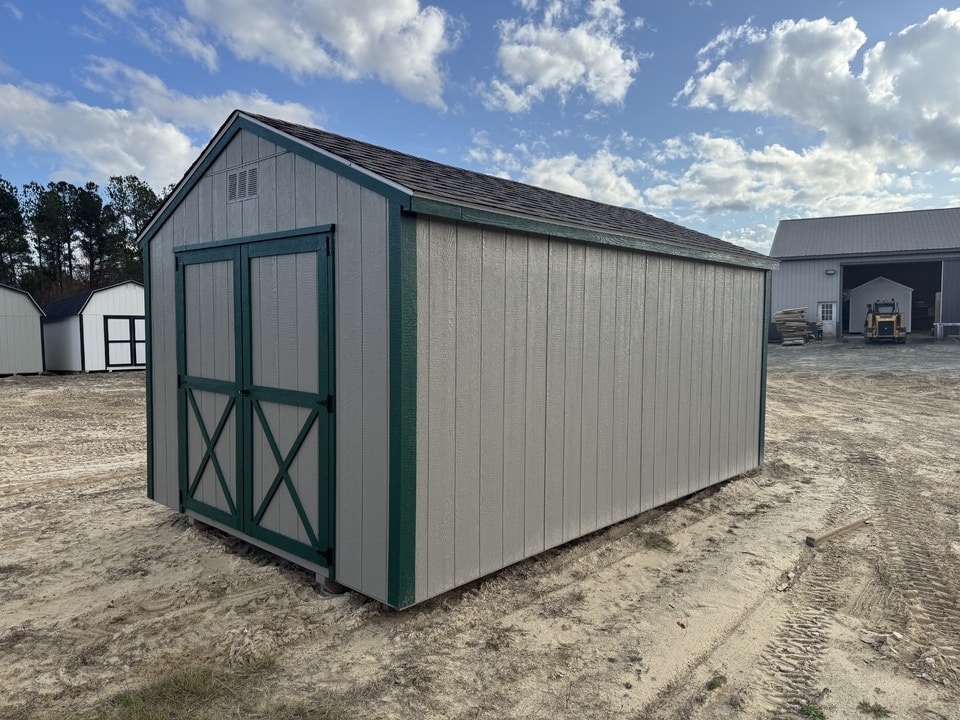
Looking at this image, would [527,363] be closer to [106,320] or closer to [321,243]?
[321,243]

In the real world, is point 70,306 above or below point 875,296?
below

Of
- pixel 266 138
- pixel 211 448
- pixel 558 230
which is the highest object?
pixel 266 138

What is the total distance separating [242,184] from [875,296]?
28873 millimetres

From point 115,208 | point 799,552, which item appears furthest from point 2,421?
point 115,208

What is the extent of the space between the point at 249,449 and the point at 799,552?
415cm

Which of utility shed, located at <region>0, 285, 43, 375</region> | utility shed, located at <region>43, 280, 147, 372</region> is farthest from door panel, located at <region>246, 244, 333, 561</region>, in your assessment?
utility shed, located at <region>0, 285, 43, 375</region>

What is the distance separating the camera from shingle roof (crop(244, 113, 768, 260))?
3.82 metres

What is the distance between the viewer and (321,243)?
395 cm

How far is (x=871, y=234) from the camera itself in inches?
1057

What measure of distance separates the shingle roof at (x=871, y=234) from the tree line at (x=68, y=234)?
3010 centimetres

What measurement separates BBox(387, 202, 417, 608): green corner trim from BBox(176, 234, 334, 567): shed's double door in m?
0.59

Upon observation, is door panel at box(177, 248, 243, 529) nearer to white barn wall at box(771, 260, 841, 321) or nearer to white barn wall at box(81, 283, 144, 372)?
white barn wall at box(81, 283, 144, 372)

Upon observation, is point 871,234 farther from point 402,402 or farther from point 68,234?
point 68,234

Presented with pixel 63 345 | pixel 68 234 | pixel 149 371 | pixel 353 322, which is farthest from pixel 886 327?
pixel 68 234
